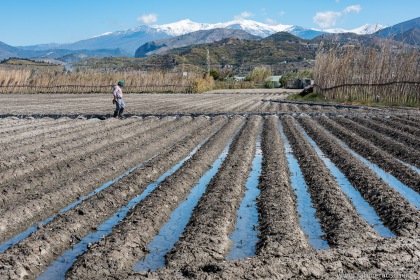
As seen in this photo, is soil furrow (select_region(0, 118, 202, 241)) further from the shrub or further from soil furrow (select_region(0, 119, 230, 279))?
the shrub

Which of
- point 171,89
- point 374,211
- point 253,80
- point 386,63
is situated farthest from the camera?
point 253,80

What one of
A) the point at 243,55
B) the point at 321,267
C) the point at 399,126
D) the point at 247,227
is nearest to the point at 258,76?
the point at 399,126

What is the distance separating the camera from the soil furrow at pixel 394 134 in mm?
11023

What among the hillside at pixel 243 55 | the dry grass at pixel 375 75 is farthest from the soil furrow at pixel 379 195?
the hillside at pixel 243 55

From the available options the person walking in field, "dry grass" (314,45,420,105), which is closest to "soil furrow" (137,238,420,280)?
the person walking in field

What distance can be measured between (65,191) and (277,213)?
287 cm

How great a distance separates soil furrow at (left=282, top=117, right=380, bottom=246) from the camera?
512 cm

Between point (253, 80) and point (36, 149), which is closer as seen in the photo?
point (36, 149)

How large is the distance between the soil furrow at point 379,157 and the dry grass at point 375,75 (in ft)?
28.5

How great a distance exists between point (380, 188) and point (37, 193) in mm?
4449

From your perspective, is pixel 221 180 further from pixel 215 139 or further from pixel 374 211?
pixel 215 139

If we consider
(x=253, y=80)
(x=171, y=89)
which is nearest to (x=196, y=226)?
(x=171, y=89)

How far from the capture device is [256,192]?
721 centimetres

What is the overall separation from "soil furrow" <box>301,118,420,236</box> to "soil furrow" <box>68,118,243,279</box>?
233 centimetres
